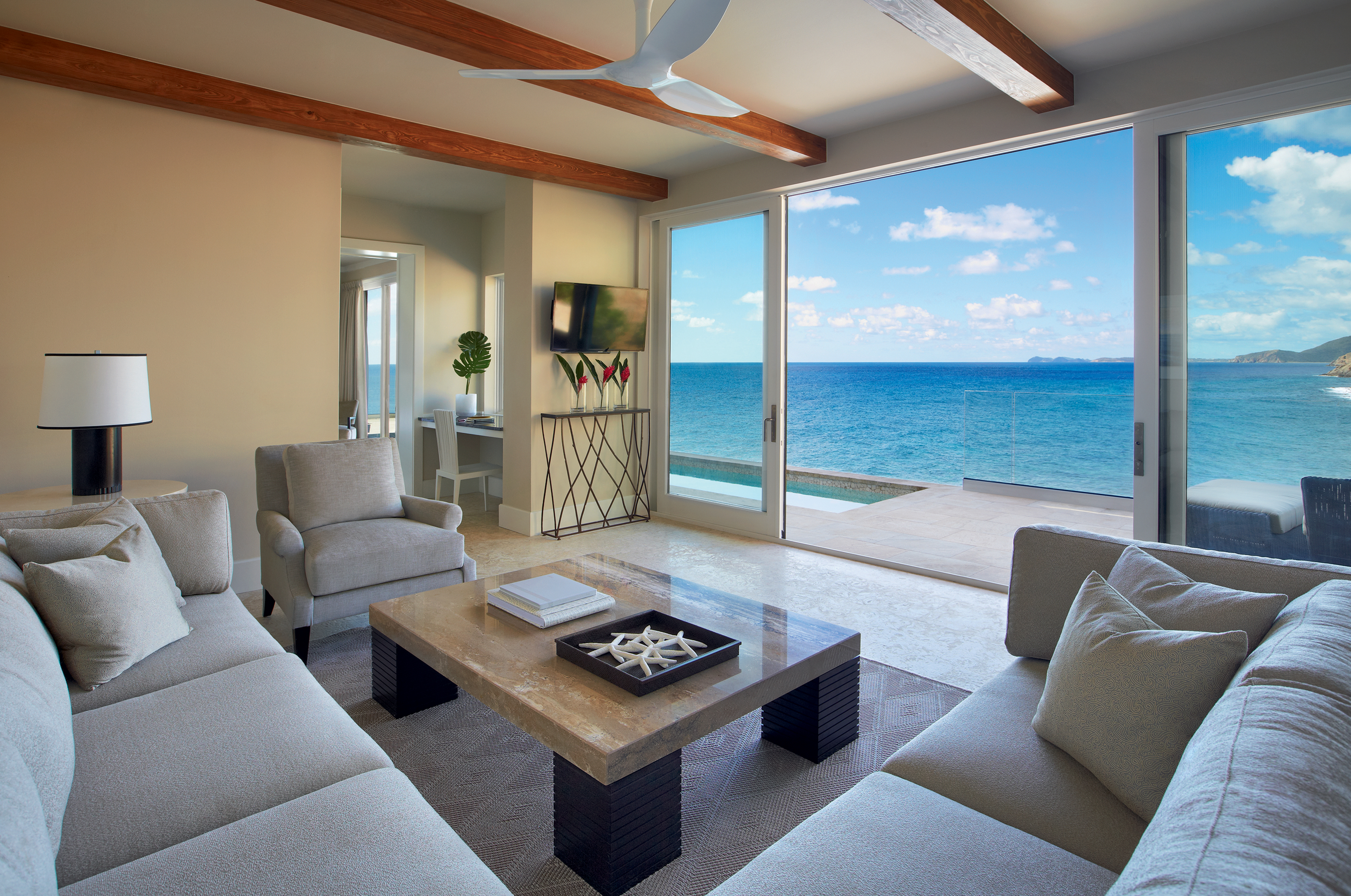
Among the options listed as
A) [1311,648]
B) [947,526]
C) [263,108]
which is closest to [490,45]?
[263,108]

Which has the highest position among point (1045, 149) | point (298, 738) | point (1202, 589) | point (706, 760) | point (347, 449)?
point (1045, 149)

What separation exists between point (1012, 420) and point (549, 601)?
6.41m

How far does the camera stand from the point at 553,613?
228 cm

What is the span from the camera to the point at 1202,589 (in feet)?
5.02

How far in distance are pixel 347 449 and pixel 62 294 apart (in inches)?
60.6

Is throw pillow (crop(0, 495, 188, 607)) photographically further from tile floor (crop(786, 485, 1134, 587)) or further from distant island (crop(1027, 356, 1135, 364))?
distant island (crop(1027, 356, 1135, 364))

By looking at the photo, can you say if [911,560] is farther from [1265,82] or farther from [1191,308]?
[1265,82]

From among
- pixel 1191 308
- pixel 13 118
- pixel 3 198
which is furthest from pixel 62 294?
pixel 1191 308

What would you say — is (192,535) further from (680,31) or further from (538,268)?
(538,268)

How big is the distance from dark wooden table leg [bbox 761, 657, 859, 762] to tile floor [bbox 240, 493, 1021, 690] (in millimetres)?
720

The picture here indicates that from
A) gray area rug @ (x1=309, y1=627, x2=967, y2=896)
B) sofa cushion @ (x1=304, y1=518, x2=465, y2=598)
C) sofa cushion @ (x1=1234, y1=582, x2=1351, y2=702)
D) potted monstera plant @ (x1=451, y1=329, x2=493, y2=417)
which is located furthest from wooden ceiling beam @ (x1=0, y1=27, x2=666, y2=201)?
sofa cushion @ (x1=1234, y1=582, x2=1351, y2=702)

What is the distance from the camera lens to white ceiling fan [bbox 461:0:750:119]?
1980 millimetres

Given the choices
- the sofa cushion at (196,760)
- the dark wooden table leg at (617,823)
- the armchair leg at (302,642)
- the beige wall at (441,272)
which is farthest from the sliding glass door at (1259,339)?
the beige wall at (441,272)

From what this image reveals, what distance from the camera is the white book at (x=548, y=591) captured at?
90.7 inches
